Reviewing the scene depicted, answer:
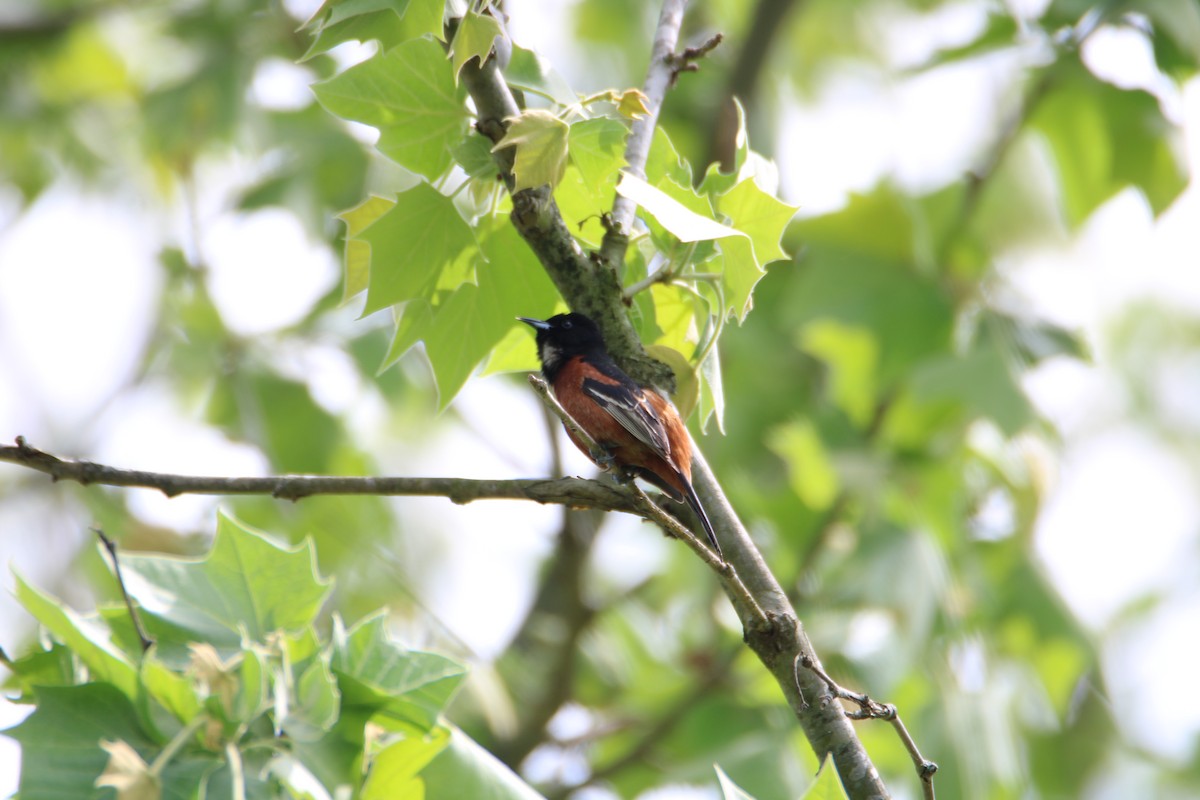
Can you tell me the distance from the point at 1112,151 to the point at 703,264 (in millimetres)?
3407

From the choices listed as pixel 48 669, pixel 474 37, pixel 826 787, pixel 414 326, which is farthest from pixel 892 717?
pixel 48 669

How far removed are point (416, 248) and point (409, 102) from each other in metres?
0.32

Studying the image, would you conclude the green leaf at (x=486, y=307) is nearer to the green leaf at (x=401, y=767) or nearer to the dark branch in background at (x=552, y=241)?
the dark branch in background at (x=552, y=241)

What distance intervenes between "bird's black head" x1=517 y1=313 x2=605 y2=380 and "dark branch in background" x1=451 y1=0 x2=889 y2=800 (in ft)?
1.80

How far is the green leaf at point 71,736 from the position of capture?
2.44 meters

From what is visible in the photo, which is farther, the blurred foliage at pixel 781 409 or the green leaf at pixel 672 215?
the blurred foliage at pixel 781 409

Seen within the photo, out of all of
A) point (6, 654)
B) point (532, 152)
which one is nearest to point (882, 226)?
point (532, 152)

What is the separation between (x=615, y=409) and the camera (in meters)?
3.14

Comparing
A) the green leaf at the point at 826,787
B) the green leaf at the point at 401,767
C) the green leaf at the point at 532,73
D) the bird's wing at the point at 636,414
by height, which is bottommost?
the green leaf at the point at 401,767

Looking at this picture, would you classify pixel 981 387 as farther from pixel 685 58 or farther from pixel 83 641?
pixel 83 641

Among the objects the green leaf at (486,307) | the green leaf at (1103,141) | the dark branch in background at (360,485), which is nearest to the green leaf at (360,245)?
the green leaf at (486,307)

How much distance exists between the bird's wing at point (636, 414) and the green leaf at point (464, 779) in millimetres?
861

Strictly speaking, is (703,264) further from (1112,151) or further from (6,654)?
(1112,151)

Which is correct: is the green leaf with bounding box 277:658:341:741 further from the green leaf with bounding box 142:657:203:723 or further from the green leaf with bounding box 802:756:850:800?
the green leaf with bounding box 802:756:850:800
